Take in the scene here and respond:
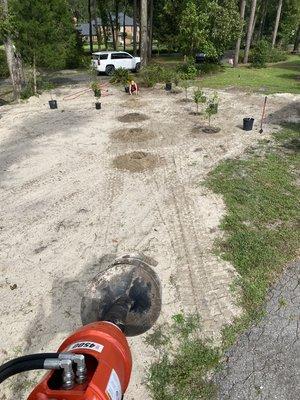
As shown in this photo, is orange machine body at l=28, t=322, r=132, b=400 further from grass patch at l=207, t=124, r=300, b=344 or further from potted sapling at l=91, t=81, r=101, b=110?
potted sapling at l=91, t=81, r=101, b=110

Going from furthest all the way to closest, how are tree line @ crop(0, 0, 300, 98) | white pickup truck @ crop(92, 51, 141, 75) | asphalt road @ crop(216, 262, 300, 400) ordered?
1. white pickup truck @ crop(92, 51, 141, 75)
2. tree line @ crop(0, 0, 300, 98)
3. asphalt road @ crop(216, 262, 300, 400)

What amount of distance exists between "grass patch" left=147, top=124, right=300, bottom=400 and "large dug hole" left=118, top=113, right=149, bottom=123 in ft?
19.6

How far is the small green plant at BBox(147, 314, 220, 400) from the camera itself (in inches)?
184

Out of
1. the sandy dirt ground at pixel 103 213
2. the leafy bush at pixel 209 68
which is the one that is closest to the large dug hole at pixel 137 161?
the sandy dirt ground at pixel 103 213

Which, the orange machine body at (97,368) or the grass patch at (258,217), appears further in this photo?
the grass patch at (258,217)

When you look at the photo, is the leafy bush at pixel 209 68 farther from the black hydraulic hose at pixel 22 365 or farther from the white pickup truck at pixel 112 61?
the black hydraulic hose at pixel 22 365

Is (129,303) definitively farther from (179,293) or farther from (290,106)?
(290,106)

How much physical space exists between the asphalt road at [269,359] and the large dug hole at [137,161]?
643 centimetres

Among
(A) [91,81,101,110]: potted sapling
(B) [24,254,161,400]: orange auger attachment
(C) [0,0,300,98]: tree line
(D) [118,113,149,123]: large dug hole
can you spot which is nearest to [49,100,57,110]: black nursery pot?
(A) [91,81,101,110]: potted sapling

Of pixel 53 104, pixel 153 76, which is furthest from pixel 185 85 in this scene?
pixel 53 104

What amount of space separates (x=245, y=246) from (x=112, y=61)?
75.9 ft

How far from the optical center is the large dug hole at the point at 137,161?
11227 mm

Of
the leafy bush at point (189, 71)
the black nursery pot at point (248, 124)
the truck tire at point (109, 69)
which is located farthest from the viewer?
the truck tire at point (109, 69)

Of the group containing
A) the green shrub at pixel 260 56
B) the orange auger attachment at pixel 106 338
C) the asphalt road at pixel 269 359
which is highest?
the orange auger attachment at pixel 106 338
